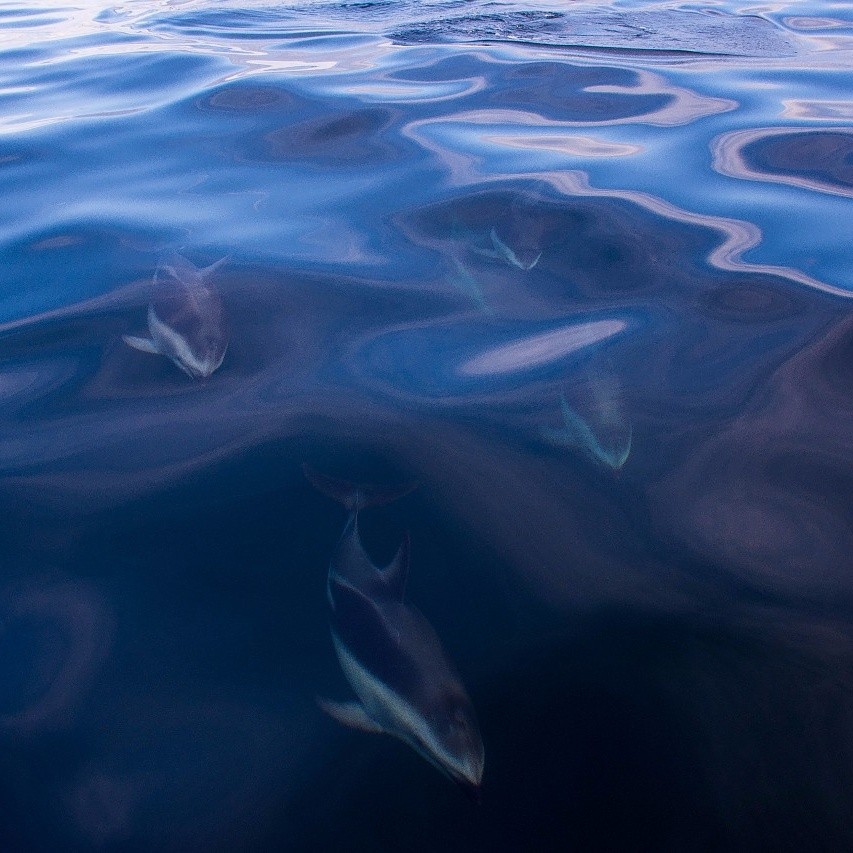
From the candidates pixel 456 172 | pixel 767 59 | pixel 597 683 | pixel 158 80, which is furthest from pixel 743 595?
pixel 158 80

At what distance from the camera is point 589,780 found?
2.41m

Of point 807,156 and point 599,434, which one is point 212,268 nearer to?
point 599,434

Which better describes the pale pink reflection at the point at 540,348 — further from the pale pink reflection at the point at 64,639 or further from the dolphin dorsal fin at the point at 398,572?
the pale pink reflection at the point at 64,639

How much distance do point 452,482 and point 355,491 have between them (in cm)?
47

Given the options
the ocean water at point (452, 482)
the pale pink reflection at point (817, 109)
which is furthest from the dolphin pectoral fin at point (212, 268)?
the pale pink reflection at point (817, 109)

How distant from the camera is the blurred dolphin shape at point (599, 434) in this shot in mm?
3398

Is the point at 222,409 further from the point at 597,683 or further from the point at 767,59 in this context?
the point at 767,59

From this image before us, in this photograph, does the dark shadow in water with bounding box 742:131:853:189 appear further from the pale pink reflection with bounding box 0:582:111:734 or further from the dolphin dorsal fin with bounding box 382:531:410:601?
the pale pink reflection with bounding box 0:582:111:734

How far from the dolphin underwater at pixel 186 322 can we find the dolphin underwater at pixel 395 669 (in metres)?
1.54

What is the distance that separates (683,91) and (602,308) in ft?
16.5

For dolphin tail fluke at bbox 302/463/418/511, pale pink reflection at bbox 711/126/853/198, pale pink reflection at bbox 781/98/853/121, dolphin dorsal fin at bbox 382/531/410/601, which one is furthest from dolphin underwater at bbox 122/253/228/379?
pale pink reflection at bbox 781/98/853/121

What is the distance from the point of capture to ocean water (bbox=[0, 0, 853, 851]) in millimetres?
2420

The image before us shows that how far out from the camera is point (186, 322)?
4.16 metres

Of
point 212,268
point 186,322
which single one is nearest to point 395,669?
point 186,322
